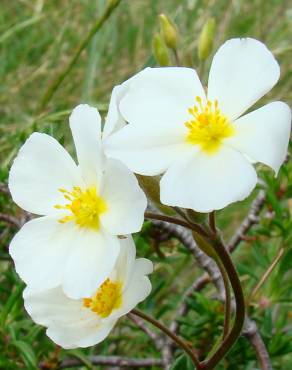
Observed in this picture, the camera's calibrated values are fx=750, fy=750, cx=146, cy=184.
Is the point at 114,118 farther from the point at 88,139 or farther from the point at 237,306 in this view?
the point at 237,306

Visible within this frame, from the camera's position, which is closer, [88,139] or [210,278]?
[88,139]

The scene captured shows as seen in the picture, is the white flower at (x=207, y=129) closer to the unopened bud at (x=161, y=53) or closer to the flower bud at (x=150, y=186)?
the flower bud at (x=150, y=186)

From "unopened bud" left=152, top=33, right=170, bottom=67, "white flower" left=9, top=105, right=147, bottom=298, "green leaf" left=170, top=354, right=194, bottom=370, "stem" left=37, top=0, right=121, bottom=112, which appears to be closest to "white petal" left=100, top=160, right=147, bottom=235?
"white flower" left=9, top=105, right=147, bottom=298

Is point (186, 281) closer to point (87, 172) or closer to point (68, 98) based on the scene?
point (68, 98)

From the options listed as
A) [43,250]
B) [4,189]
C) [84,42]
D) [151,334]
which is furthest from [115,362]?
[84,42]

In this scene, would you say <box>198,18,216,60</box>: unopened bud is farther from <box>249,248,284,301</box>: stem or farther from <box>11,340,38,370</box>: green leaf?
<box>11,340,38,370</box>: green leaf
